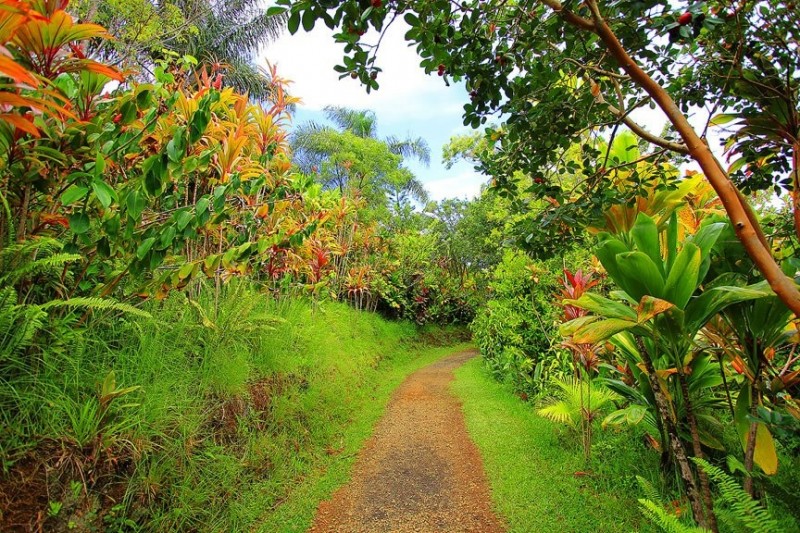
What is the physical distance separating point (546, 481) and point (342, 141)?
9.50m

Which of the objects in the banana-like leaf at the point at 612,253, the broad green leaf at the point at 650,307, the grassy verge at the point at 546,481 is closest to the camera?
the broad green leaf at the point at 650,307

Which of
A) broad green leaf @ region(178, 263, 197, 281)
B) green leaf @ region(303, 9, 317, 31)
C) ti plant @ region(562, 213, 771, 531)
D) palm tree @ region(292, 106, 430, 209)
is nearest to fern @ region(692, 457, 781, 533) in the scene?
ti plant @ region(562, 213, 771, 531)

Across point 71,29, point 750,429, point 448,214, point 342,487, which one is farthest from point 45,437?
point 448,214

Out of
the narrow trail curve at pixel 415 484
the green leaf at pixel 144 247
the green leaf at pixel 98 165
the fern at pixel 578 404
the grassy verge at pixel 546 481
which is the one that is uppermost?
the green leaf at pixel 98 165

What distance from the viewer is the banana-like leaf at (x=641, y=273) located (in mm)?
2027

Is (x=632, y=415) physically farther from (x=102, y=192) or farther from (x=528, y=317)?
(x=528, y=317)

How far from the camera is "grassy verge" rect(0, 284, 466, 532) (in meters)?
2.04

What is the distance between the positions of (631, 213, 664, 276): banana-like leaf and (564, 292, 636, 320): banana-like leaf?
0.33m

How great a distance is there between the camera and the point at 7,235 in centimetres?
222

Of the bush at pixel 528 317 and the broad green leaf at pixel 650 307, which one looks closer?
the broad green leaf at pixel 650 307

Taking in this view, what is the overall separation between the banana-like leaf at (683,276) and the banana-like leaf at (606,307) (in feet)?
0.70

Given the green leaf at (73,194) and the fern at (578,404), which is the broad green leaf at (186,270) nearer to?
the green leaf at (73,194)

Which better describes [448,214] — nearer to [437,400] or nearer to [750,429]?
[437,400]

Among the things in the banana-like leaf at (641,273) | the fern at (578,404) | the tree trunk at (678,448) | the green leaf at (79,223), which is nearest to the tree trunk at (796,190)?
the banana-like leaf at (641,273)
